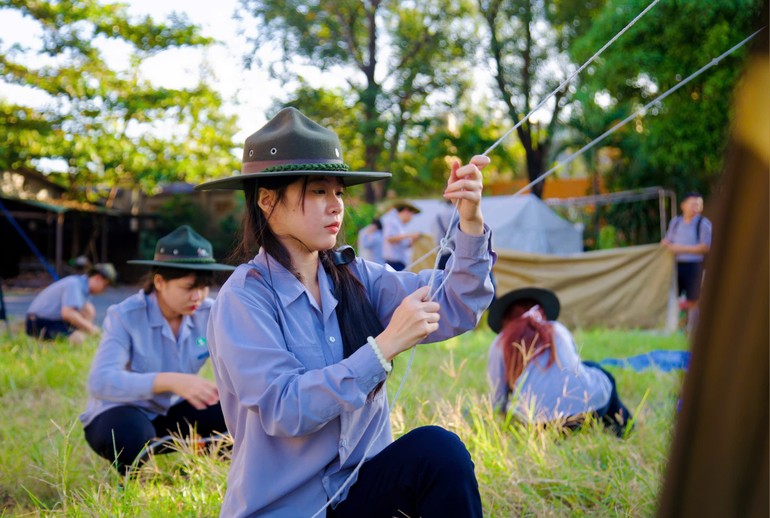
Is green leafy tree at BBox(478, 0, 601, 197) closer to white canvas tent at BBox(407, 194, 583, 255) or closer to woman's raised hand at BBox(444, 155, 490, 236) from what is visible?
white canvas tent at BBox(407, 194, 583, 255)

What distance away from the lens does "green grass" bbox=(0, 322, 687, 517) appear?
10.1 ft

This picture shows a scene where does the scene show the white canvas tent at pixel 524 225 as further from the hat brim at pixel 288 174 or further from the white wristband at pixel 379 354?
the white wristband at pixel 379 354

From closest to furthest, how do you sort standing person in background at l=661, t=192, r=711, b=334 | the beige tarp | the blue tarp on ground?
the blue tarp on ground < standing person in background at l=661, t=192, r=711, b=334 < the beige tarp

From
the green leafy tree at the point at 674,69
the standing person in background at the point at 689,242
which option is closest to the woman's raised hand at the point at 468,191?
the standing person in background at the point at 689,242

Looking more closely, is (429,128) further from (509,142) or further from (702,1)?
(702,1)

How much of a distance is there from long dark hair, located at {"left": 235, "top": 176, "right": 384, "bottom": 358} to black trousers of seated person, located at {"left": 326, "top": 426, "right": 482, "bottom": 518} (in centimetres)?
30

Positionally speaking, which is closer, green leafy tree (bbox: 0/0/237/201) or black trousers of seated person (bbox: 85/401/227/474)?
black trousers of seated person (bbox: 85/401/227/474)

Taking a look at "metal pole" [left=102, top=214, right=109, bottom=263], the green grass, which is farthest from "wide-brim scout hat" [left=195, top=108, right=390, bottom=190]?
"metal pole" [left=102, top=214, right=109, bottom=263]

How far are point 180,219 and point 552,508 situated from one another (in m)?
23.1

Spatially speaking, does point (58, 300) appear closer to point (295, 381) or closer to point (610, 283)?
point (610, 283)

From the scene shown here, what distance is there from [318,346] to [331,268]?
0.27 metres

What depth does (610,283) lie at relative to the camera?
9.68 metres

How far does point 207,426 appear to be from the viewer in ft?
12.8

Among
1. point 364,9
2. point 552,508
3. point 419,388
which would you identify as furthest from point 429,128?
point 552,508
